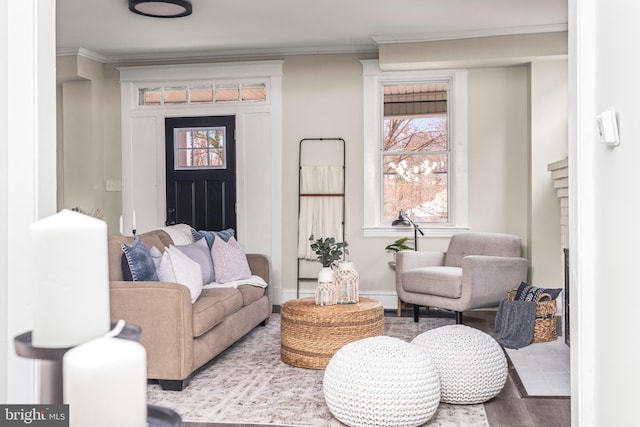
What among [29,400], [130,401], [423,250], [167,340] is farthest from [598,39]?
[423,250]

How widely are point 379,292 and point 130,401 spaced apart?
614cm

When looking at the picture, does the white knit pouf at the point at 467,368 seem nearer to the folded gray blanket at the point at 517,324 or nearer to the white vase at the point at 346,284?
the white vase at the point at 346,284

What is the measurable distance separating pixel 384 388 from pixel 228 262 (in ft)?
8.82

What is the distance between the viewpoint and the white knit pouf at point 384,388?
10.0ft

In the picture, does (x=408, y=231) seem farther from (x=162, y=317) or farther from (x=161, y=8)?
(x=162, y=317)

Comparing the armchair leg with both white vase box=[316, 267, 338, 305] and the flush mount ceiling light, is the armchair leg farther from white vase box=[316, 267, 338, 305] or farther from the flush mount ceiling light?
the flush mount ceiling light

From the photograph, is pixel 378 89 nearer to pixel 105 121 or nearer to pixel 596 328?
pixel 105 121

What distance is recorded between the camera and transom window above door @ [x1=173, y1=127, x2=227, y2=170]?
23.3 ft

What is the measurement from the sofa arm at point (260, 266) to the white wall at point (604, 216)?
4146 millimetres

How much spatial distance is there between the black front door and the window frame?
1.46 m

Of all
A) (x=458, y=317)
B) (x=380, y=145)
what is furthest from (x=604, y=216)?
(x=380, y=145)

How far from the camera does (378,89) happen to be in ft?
22.4

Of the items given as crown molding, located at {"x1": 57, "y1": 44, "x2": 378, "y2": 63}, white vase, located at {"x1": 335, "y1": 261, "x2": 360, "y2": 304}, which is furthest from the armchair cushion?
crown molding, located at {"x1": 57, "y1": 44, "x2": 378, "y2": 63}

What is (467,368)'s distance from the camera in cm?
350
